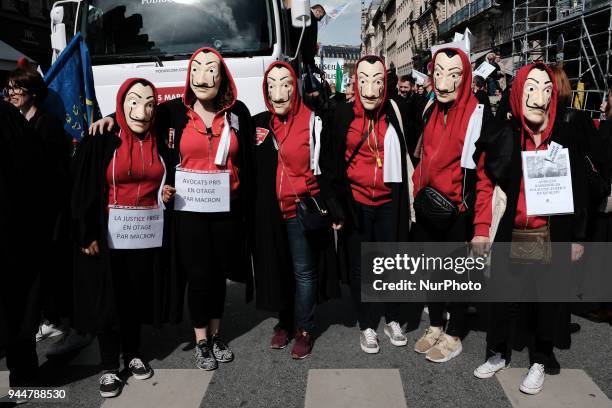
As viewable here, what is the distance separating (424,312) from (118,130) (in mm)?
2816

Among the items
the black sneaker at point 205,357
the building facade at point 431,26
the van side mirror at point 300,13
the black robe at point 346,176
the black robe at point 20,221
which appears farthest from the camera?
the building facade at point 431,26

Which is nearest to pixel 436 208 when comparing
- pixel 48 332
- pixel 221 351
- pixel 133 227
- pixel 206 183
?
pixel 206 183

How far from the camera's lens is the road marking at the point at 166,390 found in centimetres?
326

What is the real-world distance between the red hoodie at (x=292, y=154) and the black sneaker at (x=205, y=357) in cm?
104

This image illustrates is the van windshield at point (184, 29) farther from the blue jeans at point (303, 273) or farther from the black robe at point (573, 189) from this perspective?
the black robe at point (573, 189)

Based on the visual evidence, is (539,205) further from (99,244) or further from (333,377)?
(99,244)

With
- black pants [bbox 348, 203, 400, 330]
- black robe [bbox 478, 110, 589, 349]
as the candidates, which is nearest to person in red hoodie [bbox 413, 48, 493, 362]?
black robe [bbox 478, 110, 589, 349]

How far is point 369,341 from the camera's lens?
154 inches

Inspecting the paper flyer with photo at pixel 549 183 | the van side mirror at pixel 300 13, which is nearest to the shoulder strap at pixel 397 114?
the paper flyer with photo at pixel 549 183

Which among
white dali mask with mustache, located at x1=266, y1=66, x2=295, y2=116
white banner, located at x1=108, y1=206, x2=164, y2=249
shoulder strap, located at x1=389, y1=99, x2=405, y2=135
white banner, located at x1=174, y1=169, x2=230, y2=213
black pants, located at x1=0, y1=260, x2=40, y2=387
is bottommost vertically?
black pants, located at x1=0, y1=260, x2=40, y2=387

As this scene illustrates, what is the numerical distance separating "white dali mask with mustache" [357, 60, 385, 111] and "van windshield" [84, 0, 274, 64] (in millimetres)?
2465

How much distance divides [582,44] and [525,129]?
15757 millimetres

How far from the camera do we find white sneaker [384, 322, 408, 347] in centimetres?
400

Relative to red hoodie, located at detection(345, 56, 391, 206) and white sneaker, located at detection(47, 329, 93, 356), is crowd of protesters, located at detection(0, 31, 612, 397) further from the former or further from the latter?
white sneaker, located at detection(47, 329, 93, 356)
